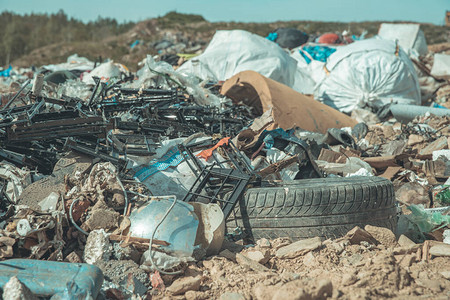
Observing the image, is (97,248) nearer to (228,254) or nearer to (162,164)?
(228,254)

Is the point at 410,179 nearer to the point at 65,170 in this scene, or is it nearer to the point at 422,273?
the point at 422,273

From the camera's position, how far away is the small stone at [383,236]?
3.12 m

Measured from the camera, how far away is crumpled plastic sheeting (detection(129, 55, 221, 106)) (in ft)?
19.9

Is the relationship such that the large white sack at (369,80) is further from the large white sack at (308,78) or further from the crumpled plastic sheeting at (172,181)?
the crumpled plastic sheeting at (172,181)

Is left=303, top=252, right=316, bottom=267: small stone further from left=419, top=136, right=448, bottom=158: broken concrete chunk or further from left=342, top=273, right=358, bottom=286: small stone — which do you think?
left=419, top=136, right=448, bottom=158: broken concrete chunk

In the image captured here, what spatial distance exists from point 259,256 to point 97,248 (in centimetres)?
100

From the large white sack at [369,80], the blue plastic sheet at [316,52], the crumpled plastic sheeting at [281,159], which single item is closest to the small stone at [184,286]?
the crumpled plastic sheeting at [281,159]

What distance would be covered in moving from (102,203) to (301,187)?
1.40 meters

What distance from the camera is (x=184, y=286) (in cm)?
241

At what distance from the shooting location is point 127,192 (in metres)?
3.15

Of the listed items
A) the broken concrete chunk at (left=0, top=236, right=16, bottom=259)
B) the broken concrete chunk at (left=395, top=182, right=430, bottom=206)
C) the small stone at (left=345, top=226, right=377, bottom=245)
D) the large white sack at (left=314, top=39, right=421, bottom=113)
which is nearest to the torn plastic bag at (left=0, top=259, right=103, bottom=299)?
the broken concrete chunk at (left=0, top=236, right=16, bottom=259)

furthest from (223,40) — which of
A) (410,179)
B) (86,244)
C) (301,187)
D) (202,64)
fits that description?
(86,244)

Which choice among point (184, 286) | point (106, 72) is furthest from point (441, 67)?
point (184, 286)

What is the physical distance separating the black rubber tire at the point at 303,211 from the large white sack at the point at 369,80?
493cm
